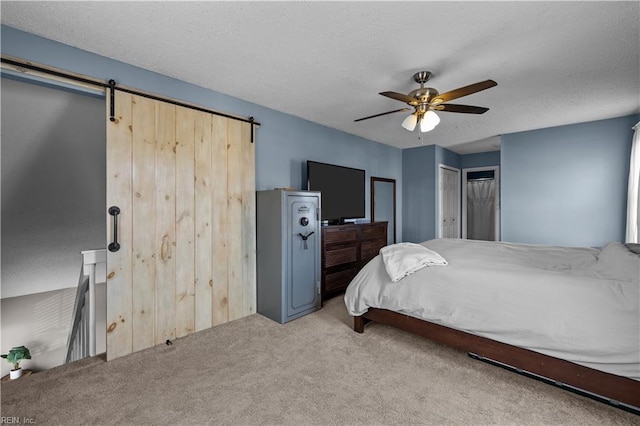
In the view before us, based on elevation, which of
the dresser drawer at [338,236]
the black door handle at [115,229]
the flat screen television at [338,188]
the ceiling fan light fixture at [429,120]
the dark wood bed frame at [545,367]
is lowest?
the dark wood bed frame at [545,367]

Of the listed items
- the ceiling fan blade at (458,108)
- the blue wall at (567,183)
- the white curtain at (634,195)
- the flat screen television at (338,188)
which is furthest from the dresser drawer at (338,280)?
the white curtain at (634,195)

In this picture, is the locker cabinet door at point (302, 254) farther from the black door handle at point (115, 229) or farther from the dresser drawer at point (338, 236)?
the black door handle at point (115, 229)

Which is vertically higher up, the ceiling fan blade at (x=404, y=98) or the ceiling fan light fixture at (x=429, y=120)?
the ceiling fan blade at (x=404, y=98)

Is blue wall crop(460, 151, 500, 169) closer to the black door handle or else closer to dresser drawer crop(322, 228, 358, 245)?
dresser drawer crop(322, 228, 358, 245)

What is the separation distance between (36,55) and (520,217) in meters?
5.85

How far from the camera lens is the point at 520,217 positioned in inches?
175

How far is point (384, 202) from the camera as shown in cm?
530

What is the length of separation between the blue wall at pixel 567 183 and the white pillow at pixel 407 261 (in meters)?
2.97

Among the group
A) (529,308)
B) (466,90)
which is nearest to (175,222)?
(466,90)

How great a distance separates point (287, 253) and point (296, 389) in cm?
135

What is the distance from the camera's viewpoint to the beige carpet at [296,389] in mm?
1566

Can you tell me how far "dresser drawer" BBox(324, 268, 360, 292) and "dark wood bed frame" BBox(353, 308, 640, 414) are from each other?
54.8 inches

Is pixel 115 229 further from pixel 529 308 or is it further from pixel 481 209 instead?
pixel 481 209

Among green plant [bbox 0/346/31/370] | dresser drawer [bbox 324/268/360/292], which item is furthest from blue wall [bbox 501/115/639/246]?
green plant [bbox 0/346/31/370]
